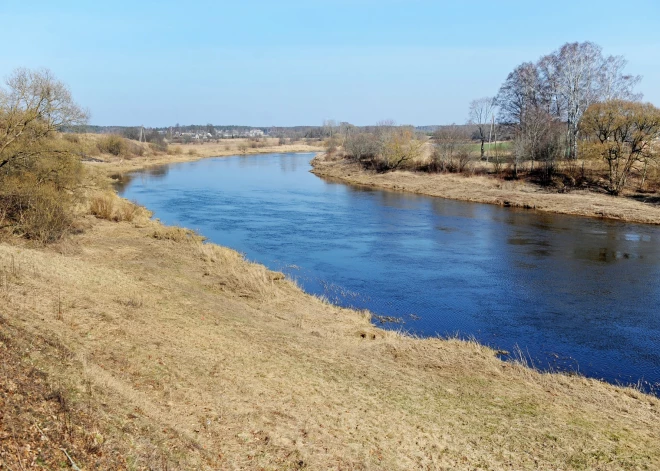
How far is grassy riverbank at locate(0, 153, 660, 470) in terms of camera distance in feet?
20.9

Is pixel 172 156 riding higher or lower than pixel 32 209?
higher

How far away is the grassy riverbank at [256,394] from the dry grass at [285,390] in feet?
0.11

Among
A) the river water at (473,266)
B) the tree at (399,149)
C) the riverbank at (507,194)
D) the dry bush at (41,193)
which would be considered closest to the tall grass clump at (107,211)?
the river water at (473,266)

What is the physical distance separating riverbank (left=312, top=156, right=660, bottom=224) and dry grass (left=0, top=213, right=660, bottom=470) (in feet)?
88.3

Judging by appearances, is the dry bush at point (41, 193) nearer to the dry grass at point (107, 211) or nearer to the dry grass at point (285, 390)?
the dry grass at point (285, 390)

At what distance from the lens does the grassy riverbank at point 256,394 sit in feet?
20.9

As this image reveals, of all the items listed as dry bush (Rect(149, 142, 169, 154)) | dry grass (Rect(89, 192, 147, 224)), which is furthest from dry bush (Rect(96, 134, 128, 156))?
dry grass (Rect(89, 192, 147, 224))

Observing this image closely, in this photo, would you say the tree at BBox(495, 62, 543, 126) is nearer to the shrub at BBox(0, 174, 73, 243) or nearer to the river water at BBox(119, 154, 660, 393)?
the river water at BBox(119, 154, 660, 393)

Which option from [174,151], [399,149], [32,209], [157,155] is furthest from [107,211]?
[174,151]

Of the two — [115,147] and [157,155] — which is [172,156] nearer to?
[157,155]

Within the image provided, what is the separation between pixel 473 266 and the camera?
71.3 feet

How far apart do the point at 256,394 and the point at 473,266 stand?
15.0 metres

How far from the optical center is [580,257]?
23359 millimetres

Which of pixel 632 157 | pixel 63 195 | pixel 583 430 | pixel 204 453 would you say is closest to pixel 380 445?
pixel 204 453
